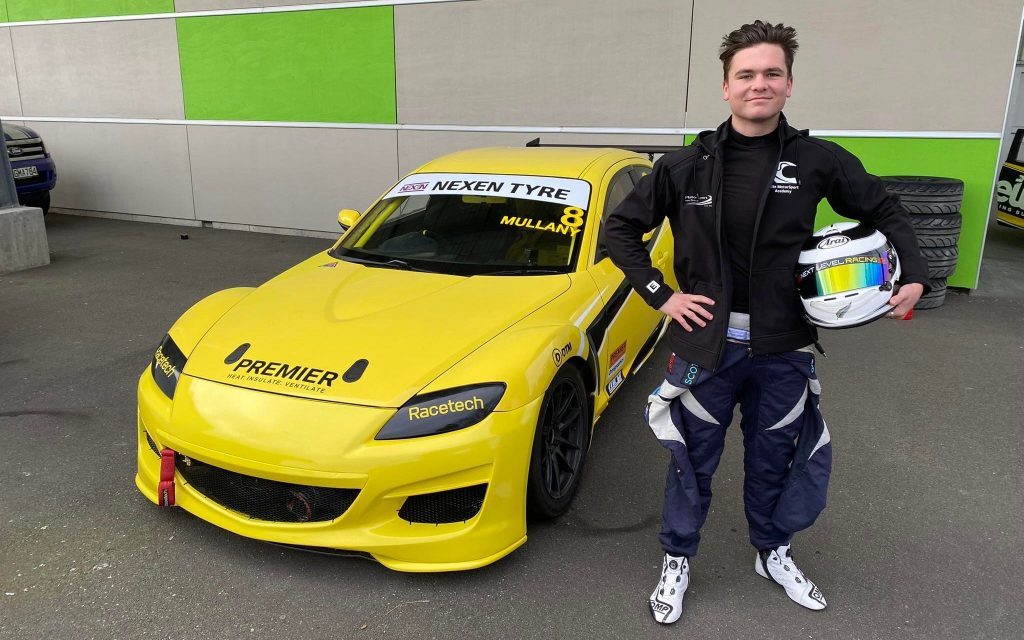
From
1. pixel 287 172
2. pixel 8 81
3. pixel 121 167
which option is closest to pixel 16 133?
pixel 121 167

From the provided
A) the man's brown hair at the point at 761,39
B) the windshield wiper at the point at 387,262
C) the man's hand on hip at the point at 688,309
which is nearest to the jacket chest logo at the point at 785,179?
the man's brown hair at the point at 761,39

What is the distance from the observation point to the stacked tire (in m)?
6.07

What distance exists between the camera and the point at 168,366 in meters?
2.84

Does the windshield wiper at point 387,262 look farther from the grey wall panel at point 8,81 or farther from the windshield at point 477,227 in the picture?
the grey wall panel at point 8,81

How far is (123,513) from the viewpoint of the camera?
→ 2982mm

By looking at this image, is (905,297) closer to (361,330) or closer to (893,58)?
(361,330)

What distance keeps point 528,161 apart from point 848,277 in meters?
2.27

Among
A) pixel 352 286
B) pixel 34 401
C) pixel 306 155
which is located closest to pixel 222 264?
pixel 306 155

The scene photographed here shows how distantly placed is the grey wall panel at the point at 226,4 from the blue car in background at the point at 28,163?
8.52 ft

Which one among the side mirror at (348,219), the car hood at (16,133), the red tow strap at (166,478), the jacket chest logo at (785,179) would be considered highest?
the jacket chest logo at (785,179)

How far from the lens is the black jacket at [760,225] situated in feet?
7.00

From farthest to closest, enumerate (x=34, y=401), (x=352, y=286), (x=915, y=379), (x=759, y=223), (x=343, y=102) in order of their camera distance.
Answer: (x=343, y=102)
(x=915, y=379)
(x=34, y=401)
(x=352, y=286)
(x=759, y=223)

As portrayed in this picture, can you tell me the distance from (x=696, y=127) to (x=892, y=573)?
5.55 metres

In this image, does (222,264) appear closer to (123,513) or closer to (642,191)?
(123,513)
